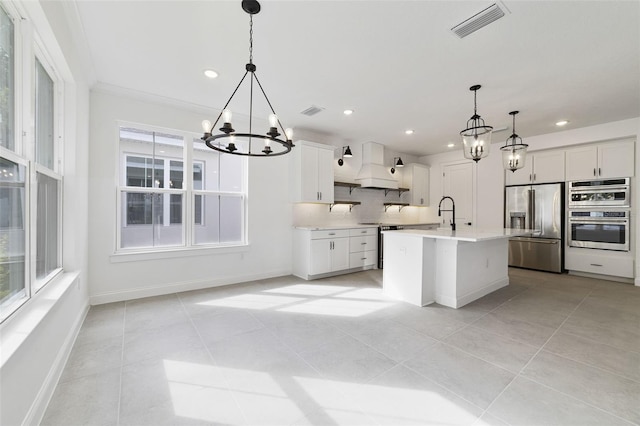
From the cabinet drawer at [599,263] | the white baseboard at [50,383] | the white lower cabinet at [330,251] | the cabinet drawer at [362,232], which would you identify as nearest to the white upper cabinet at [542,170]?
the cabinet drawer at [599,263]

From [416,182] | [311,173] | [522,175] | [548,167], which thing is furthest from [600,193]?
[311,173]

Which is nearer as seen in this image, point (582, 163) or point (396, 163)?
point (582, 163)

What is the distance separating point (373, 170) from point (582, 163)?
12.5 feet

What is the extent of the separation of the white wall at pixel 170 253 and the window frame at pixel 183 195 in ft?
0.18

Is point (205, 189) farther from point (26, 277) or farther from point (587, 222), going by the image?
point (587, 222)

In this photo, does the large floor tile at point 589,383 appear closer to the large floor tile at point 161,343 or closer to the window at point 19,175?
the large floor tile at point 161,343

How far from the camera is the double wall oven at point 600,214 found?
4.75 metres

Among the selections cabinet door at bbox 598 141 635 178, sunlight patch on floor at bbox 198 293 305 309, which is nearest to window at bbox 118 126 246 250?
sunlight patch on floor at bbox 198 293 305 309

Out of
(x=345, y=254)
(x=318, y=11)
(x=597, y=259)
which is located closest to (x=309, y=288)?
Answer: (x=345, y=254)

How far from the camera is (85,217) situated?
10.8 ft

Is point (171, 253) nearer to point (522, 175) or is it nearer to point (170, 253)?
point (170, 253)

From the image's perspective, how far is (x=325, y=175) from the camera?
212 inches

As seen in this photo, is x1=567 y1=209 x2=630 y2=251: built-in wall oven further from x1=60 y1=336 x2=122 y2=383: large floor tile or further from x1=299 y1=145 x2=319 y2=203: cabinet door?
x1=60 y1=336 x2=122 y2=383: large floor tile

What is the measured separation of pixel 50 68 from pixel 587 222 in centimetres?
780
